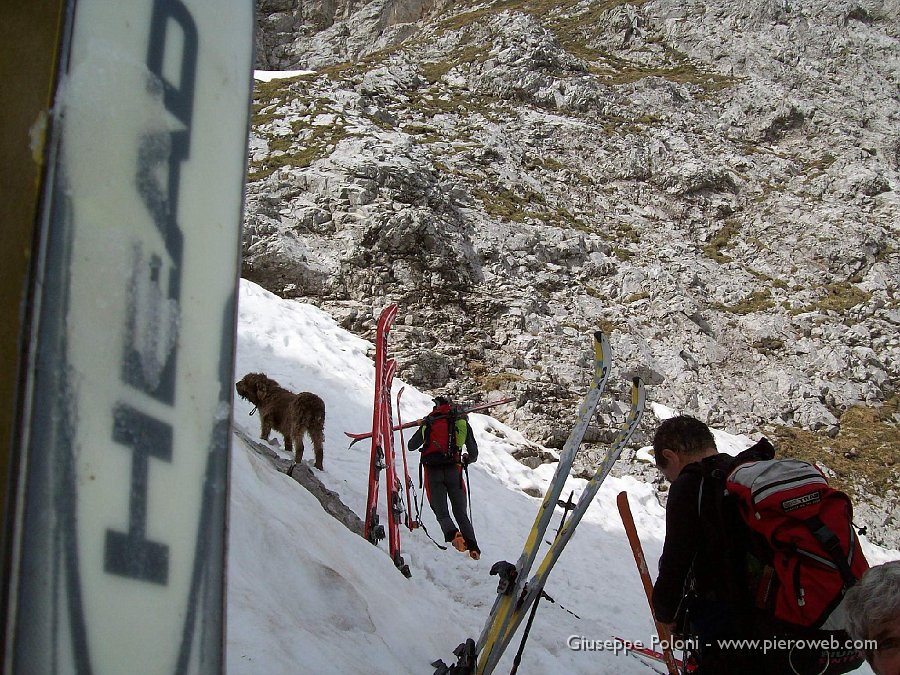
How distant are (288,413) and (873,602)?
6.69m

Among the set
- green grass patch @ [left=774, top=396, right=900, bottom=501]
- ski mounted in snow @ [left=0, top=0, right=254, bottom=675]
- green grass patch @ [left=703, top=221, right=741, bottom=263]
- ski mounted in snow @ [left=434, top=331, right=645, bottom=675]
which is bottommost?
green grass patch @ [left=774, top=396, right=900, bottom=501]

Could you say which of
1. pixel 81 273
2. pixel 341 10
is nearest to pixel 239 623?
pixel 81 273

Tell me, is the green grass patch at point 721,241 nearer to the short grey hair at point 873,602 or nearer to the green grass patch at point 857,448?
the green grass patch at point 857,448

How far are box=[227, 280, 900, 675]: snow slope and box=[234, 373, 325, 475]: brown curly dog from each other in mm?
509

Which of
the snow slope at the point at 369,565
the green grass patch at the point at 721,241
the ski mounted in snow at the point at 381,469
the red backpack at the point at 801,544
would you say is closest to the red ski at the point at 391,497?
the ski mounted in snow at the point at 381,469

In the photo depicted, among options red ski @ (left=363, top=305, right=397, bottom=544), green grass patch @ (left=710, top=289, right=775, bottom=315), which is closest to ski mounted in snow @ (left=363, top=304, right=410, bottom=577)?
red ski @ (left=363, top=305, right=397, bottom=544)

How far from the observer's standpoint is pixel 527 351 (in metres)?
13.8

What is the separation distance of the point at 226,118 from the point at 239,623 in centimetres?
181

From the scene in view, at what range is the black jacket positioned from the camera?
2000mm

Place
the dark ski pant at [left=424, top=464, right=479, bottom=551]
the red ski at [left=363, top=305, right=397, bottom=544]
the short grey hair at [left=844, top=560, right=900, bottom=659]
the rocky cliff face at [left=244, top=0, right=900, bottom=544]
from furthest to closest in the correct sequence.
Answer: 1. the rocky cliff face at [left=244, top=0, right=900, bottom=544]
2. the dark ski pant at [left=424, top=464, right=479, bottom=551]
3. the red ski at [left=363, top=305, right=397, bottom=544]
4. the short grey hair at [left=844, top=560, right=900, bottom=659]

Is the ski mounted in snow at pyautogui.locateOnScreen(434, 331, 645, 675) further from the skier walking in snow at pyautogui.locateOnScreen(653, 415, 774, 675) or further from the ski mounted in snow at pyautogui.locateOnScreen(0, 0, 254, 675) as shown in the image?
the ski mounted in snow at pyautogui.locateOnScreen(0, 0, 254, 675)

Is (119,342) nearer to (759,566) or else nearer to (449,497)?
(759,566)

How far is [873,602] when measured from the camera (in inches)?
53.6

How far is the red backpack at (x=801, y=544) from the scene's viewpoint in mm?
1781
